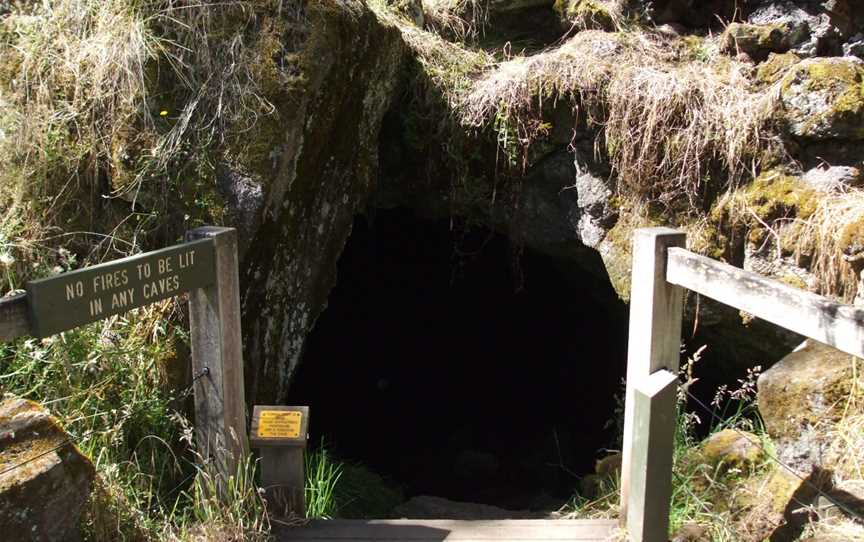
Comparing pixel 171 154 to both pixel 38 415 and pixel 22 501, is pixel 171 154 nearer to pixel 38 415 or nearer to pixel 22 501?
pixel 38 415

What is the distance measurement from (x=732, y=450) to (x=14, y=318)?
3.24 meters

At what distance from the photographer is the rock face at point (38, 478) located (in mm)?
2457

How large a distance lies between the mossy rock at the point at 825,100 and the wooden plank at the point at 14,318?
4.16 m

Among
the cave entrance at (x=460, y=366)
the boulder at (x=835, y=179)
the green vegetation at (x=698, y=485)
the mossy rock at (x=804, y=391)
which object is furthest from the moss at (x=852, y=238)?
the cave entrance at (x=460, y=366)

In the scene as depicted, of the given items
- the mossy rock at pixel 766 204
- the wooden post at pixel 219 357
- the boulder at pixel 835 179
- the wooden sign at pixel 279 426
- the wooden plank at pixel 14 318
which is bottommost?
the wooden sign at pixel 279 426

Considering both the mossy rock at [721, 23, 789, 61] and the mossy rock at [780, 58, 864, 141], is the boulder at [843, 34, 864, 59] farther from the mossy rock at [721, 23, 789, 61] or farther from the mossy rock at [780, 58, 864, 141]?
the mossy rock at [780, 58, 864, 141]

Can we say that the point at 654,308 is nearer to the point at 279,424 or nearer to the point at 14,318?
the point at 279,424

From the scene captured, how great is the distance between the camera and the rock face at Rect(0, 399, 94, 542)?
246 cm

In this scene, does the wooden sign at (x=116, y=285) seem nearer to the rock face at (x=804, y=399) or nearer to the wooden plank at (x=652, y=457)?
the wooden plank at (x=652, y=457)

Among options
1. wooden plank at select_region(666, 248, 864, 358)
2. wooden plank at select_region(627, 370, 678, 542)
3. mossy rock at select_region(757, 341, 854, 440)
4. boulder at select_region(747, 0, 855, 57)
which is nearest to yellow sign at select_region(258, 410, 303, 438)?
wooden plank at select_region(627, 370, 678, 542)

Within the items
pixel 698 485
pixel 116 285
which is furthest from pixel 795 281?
pixel 116 285

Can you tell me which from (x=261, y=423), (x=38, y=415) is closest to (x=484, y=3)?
(x=261, y=423)

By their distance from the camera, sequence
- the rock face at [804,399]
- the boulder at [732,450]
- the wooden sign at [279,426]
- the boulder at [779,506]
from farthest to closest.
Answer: the boulder at [732,450] → the rock face at [804,399] → the wooden sign at [279,426] → the boulder at [779,506]

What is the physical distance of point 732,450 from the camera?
3.67 m
